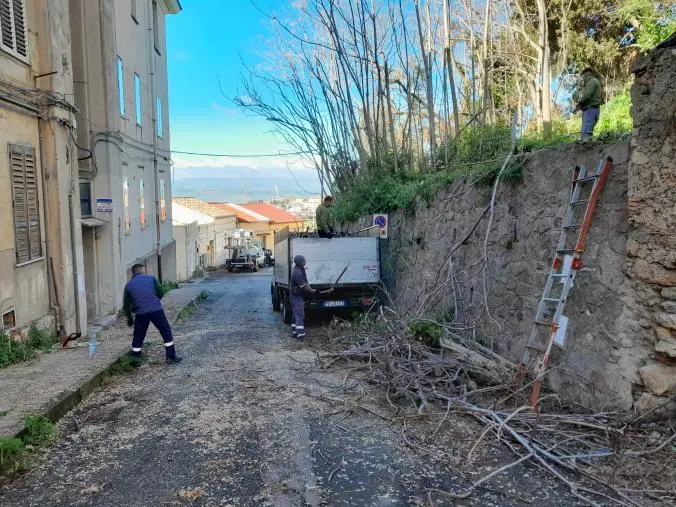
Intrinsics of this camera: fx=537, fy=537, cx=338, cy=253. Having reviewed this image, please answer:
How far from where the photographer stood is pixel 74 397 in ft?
20.4

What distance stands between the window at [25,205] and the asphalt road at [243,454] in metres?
2.89

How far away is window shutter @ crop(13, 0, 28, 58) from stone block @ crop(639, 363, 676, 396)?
9.69m

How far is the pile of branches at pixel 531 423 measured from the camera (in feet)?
12.7

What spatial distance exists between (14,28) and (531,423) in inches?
364

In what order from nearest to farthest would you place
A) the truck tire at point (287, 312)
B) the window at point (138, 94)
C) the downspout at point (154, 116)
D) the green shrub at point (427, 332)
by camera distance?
the green shrub at point (427, 332), the truck tire at point (287, 312), the window at point (138, 94), the downspout at point (154, 116)

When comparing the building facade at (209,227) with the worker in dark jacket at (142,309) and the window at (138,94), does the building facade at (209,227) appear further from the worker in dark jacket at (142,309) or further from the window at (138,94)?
the worker in dark jacket at (142,309)

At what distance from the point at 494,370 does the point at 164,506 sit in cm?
364

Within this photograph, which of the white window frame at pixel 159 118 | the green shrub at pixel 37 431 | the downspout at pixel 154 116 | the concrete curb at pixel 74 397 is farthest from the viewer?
the white window frame at pixel 159 118

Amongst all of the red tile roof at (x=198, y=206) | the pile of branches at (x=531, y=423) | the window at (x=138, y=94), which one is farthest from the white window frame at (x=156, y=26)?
the red tile roof at (x=198, y=206)

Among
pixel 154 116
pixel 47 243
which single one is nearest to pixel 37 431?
pixel 47 243

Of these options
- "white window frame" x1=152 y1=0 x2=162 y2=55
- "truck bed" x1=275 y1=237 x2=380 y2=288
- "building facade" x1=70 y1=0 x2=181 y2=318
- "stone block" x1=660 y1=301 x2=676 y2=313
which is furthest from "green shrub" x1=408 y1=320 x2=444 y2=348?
"white window frame" x1=152 y1=0 x2=162 y2=55

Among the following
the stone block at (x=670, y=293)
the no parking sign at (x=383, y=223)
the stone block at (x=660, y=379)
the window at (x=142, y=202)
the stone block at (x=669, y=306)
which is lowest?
the stone block at (x=660, y=379)

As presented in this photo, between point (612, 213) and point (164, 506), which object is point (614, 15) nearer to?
point (612, 213)

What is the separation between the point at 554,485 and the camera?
12.8 feet
